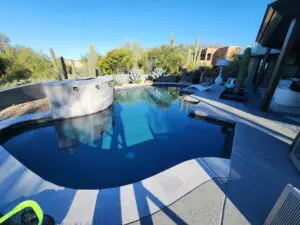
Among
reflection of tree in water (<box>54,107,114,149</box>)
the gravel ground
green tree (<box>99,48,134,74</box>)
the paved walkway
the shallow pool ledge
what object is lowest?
reflection of tree in water (<box>54,107,114,149</box>)

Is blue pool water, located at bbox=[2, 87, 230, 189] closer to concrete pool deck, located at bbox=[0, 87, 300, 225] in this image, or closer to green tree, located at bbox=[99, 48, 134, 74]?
concrete pool deck, located at bbox=[0, 87, 300, 225]

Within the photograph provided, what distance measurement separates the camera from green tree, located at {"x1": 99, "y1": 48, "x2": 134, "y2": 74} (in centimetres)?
1427

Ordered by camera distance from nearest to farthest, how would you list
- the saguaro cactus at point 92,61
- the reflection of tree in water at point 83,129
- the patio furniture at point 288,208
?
the patio furniture at point 288,208, the reflection of tree in water at point 83,129, the saguaro cactus at point 92,61

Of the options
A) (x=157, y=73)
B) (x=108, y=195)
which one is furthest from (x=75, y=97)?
(x=157, y=73)

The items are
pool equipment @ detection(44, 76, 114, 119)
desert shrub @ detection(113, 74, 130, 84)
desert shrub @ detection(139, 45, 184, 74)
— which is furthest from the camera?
desert shrub @ detection(139, 45, 184, 74)

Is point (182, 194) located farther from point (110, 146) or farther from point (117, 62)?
point (117, 62)

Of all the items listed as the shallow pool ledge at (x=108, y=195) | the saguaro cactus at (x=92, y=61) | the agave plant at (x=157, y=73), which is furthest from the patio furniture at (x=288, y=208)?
the agave plant at (x=157, y=73)

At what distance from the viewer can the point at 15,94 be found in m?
7.17

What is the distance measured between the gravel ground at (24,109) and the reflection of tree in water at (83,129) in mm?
2049

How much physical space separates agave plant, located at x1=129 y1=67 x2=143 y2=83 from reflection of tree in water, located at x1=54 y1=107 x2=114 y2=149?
8363mm

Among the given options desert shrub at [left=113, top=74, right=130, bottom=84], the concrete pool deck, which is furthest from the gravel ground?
desert shrub at [left=113, top=74, right=130, bottom=84]

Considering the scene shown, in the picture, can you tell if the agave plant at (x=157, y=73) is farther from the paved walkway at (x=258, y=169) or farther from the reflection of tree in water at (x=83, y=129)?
the paved walkway at (x=258, y=169)

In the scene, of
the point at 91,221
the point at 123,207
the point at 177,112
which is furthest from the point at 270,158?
the point at 177,112

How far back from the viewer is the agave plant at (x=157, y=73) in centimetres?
1568
